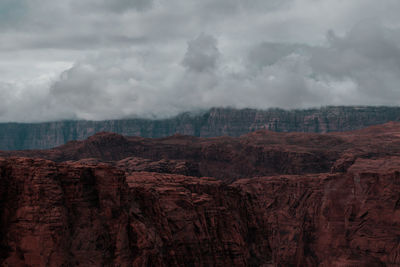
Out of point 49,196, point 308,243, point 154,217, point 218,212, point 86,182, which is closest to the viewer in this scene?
point 49,196

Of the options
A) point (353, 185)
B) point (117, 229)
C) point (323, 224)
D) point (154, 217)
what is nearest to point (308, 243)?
point (323, 224)

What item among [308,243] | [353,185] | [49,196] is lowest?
[308,243]

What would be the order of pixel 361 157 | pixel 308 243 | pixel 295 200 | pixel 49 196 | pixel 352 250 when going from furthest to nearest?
pixel 361 157, pixel 295 200, pixel 308 243, pixel 352 250, pixel 49 196

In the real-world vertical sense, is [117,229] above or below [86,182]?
below

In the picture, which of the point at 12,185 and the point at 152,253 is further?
the point at 152,253

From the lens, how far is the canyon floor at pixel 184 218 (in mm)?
41812

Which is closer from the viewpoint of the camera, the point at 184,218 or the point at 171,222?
the point at 171,222

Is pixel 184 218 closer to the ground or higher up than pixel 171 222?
higher up

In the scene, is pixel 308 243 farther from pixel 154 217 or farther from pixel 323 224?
pixel 154 217

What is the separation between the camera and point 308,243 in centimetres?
12388

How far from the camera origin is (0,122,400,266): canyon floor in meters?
41.8

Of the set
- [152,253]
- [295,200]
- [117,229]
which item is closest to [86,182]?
[117,229]

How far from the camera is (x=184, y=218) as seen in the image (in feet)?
208

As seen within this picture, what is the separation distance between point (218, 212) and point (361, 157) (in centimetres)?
11791
